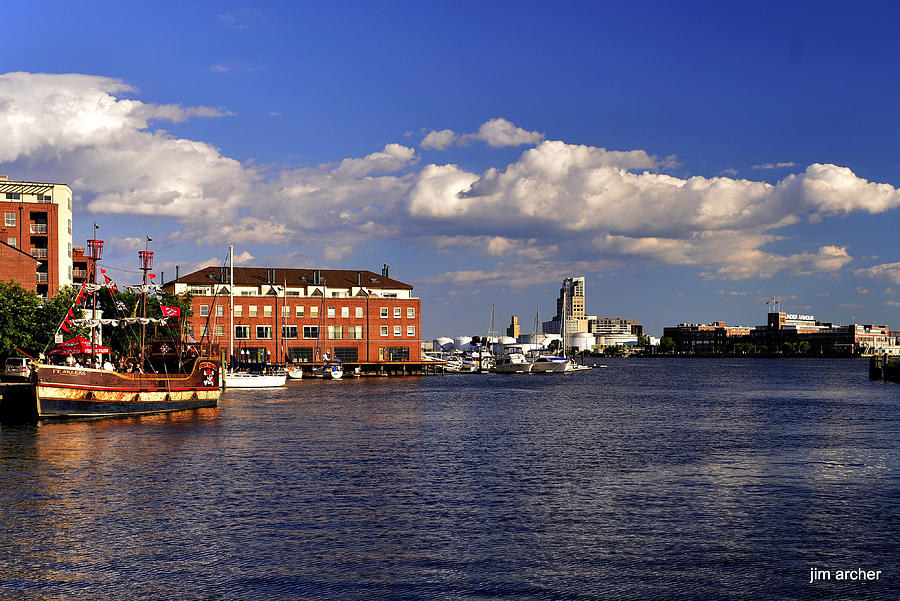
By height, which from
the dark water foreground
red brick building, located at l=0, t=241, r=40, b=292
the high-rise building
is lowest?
the dark water foreground

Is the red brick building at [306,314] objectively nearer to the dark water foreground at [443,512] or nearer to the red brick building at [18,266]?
the red brick building at [18,266]

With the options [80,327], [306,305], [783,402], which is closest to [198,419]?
[80,327]

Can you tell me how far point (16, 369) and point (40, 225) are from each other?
61672mm

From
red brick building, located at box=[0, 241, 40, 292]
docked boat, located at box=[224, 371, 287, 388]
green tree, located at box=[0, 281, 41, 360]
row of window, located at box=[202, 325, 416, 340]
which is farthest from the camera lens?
row of window, located at box=[202, 325, 416, 340]

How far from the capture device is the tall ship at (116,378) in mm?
62656

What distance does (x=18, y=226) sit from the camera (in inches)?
5153

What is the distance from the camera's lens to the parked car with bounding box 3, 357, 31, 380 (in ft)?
245

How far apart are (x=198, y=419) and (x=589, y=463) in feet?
122

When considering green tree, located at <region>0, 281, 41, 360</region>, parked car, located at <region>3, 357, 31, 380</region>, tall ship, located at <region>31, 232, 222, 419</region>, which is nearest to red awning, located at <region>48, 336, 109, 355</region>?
tall ship, located at <region>31, 232, 222, 419</region>

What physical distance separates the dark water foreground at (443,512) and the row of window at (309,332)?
9672cm

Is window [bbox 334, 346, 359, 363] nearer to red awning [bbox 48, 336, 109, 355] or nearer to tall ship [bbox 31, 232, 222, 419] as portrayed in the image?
tall ship [bbox 31, 232, 222, 419]

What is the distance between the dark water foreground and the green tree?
89.9 feet

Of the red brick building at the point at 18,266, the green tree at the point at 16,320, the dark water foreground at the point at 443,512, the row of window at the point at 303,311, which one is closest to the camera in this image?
the dark water foreground at the point at 443,512

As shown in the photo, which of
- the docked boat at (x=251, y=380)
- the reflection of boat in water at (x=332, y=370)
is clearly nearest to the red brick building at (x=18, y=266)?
the docked boat at (x=251, y=380)
